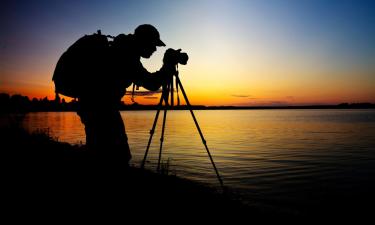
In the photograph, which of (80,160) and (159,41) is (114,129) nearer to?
(159,41)

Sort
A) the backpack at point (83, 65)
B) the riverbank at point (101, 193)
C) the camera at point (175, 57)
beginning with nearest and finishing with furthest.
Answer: the backpack at point (83, 65) < the riverbank at point (101, 193) < the camera at point (175, 57)

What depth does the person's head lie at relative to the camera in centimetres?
476

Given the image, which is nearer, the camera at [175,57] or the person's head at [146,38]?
the person's head at [146,38]

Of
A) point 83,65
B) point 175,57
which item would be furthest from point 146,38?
point 83,65

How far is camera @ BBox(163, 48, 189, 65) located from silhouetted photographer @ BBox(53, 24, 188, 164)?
459mm

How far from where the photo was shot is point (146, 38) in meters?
4.77

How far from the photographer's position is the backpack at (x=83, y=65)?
14.6ft

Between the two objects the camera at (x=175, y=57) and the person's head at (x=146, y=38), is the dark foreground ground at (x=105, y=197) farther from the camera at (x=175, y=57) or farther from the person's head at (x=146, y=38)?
the camera at (x=175, y=57)

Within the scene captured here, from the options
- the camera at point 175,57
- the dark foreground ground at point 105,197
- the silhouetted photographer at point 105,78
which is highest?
the camera at point 175,57

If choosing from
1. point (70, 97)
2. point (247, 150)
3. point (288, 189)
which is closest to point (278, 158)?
point (247, 150)

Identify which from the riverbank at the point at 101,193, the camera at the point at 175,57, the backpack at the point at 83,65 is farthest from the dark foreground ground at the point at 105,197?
the camera at the point at 175,57

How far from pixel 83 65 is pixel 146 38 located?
1148mm

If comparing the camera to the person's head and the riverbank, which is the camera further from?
the riverbank

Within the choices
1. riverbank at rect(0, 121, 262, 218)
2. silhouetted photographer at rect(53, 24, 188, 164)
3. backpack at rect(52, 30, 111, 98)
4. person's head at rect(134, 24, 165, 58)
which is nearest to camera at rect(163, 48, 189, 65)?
silhouetted photographer at rect(53, 24, 188, 164)
